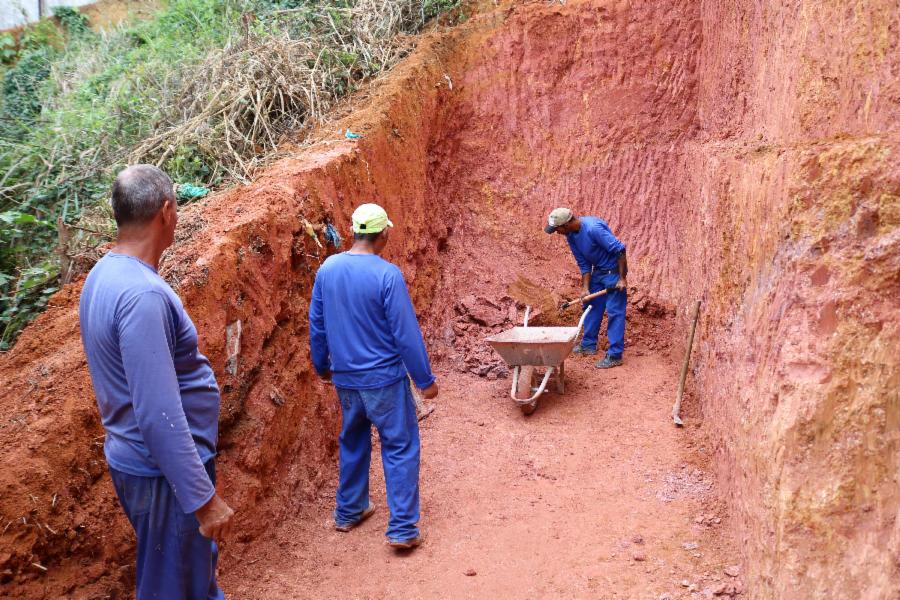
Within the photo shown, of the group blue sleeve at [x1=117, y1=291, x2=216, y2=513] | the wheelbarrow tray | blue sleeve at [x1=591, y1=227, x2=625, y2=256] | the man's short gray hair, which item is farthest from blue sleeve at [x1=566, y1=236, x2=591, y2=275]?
blue sleeve at [x1=117, y1=291, x2=216, y2=513]

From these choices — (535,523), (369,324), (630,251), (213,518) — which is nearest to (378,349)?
(369,324)

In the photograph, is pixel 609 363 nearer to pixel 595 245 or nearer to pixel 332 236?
pixel 595 245

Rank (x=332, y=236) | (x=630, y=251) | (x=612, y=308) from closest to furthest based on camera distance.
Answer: (x=332, y=236) → (x=612, y=308) → (x=630, y=251)

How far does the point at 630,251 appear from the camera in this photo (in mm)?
8492

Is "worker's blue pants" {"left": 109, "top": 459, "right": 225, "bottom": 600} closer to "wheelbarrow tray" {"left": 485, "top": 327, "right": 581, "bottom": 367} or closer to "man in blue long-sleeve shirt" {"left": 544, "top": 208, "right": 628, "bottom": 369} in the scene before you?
"wheelbarrow tray" {"left": 485, "top": 327, "right": 581, "bottom": 367}

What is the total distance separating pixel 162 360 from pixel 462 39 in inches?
287

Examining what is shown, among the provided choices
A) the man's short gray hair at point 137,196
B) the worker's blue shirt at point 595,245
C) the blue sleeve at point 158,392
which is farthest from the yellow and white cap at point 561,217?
the blue sleeve at point 158,392

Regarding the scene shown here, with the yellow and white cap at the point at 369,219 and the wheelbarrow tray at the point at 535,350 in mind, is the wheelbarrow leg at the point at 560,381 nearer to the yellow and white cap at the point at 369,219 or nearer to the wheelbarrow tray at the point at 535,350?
the wheelbarrow tray at the point at 535,350

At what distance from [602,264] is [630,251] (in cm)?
125

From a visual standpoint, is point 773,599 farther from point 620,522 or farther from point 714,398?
point 714,398

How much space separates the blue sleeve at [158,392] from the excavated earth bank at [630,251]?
4.10 feet

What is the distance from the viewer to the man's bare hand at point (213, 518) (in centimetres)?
261

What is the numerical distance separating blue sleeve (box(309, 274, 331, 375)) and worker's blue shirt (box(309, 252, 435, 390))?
0.03m

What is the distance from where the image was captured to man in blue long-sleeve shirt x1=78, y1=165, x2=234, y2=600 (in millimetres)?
2479
